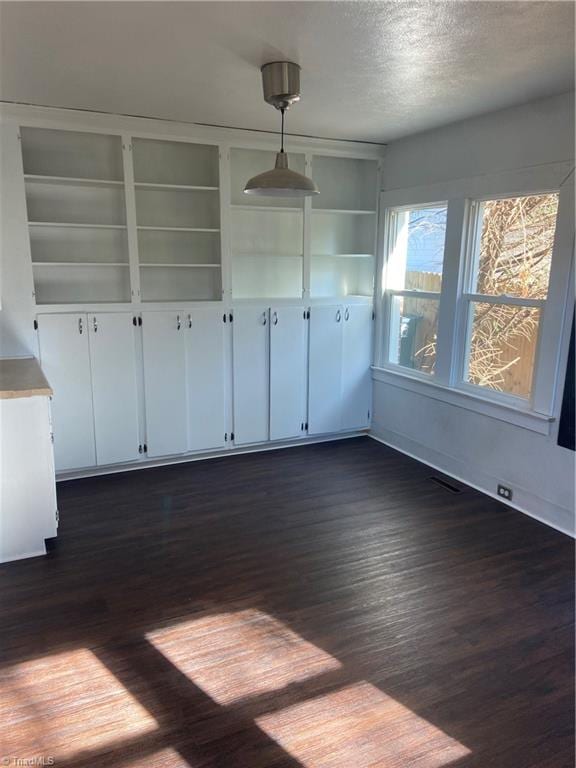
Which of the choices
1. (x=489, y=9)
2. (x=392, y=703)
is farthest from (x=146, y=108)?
(x=392, y=703)

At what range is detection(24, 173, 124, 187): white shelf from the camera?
3.59m

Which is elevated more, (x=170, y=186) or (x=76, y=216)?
(x=170, y=186)

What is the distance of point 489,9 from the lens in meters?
1.98

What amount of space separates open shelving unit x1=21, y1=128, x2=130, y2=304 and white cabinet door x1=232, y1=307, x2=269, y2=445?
0.96 metres

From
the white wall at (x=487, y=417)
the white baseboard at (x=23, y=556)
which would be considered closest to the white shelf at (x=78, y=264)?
the white baseboard at (x=23, y=556)

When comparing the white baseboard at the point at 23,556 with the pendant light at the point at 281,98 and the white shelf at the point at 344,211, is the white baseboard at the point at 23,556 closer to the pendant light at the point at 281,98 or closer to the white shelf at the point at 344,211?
the pendant light at the point at 281,98

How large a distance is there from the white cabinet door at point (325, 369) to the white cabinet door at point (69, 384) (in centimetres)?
185

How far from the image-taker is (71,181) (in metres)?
3.75

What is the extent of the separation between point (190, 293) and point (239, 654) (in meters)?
2.93

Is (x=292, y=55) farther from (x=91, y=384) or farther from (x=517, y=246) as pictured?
(x=91, y=384)

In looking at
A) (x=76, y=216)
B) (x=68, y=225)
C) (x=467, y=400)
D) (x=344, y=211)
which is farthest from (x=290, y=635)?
(x=344, y=211)

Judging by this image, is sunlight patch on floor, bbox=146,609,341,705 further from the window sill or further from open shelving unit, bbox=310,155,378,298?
open shelving unit, bbox=310,155,378,298

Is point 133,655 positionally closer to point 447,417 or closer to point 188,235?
point 447,417

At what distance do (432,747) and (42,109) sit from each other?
397 cm
